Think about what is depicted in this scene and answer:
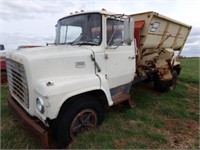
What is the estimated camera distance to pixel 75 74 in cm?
370

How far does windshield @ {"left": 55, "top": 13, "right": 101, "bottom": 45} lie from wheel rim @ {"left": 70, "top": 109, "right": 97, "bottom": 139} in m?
1.43

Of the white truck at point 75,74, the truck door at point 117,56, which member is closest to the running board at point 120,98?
the white truck at point 75,74

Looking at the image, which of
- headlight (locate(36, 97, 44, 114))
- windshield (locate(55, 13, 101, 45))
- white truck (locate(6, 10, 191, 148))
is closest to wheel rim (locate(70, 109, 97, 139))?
white truck (locate(6, 10, 191, 148))

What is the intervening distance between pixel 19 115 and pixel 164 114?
3717 millimetres

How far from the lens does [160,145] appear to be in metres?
3.92

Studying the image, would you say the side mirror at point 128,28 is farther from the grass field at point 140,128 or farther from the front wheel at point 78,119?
the grass field at point 140,128

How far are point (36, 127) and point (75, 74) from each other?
1133mm

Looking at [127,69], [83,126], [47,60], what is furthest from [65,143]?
[127,69]

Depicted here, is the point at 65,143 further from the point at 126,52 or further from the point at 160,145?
the point at 126,52

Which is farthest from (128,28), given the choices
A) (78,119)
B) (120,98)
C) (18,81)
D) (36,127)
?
(36,127)

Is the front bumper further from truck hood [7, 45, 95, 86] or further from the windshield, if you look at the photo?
the windshield

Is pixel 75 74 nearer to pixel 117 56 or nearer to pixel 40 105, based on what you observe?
pixel 40 105

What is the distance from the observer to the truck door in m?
4.28

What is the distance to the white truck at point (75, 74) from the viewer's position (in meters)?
3.25
